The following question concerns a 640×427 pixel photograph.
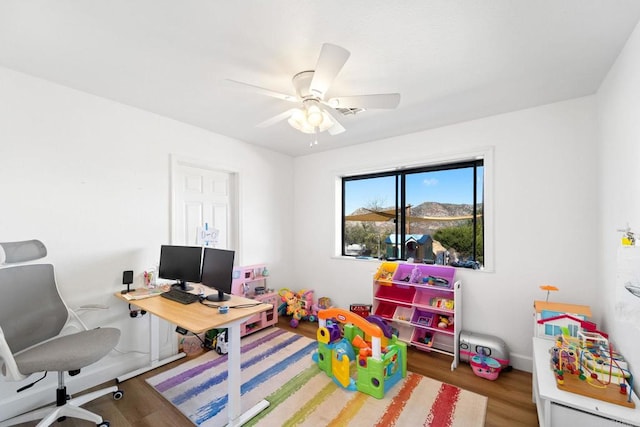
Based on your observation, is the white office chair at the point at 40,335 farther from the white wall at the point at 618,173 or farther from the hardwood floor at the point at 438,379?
the white wall at the point at 618,173

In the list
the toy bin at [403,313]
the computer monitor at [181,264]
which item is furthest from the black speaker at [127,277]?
the toy bin at [403,313]

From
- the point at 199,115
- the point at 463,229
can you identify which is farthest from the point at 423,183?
the point at 199,115

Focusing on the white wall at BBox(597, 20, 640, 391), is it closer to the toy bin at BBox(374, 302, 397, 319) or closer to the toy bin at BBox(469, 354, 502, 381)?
the toy bin at BBox(469, 354, 502, 381)

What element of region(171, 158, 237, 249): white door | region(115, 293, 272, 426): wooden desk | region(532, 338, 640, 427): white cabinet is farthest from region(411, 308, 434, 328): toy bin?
region(171, 158, 237, 249): white door

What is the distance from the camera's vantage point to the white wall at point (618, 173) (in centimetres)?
145

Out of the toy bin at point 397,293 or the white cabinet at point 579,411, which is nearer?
the white cabinet at point 579,411

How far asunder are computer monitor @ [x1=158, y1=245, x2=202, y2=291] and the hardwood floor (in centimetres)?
87

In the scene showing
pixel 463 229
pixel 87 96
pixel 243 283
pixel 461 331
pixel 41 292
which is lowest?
pixel 461 331

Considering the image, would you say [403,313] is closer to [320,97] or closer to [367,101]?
[367,101]

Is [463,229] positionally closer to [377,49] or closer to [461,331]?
[461,331]

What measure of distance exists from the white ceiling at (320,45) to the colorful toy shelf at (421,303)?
1.76 metres

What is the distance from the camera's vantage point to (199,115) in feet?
8.95

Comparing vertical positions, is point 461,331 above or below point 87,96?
below

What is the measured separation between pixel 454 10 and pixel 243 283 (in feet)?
10.8
